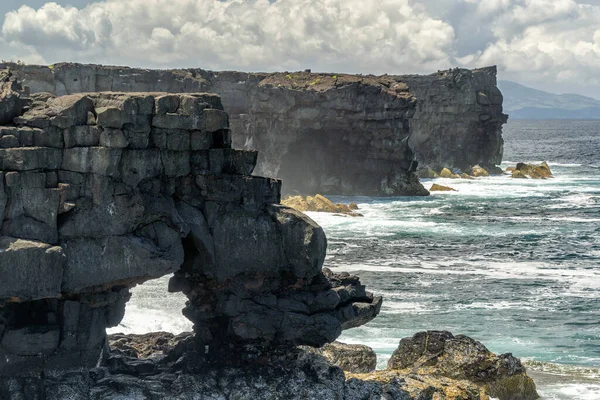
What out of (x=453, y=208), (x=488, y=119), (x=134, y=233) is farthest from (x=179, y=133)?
(x=488, y=119)

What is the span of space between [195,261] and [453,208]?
59270 millimetres

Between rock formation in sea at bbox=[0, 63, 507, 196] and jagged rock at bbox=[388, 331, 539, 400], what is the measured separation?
58.7 meters

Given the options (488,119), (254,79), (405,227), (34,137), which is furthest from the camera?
(488,119)

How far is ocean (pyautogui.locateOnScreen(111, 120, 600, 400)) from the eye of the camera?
121 ft

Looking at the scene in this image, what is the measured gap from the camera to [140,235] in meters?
25.0

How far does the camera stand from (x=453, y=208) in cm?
8275

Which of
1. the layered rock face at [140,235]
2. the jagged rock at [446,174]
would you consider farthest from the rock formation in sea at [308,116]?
the layered rock face at [140,235]

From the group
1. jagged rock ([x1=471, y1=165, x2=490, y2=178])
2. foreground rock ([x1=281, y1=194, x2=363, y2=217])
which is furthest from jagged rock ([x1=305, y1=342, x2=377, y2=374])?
jagged rock ([x1=471, y1=165, x2=490, y2=178])

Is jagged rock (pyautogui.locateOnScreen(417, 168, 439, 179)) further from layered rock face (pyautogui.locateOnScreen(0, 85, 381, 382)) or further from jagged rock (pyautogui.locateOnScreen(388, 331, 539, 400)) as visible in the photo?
layered rock face (pyautogui.locateOnScreen(0, 85, 381, 382))

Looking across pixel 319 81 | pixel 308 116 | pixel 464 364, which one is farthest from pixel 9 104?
pixel 319 81

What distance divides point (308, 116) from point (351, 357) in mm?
59448

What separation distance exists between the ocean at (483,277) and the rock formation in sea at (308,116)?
13.2 ft

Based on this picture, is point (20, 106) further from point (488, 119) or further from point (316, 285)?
point (488, 119)

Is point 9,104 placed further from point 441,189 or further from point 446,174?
point 446,174
